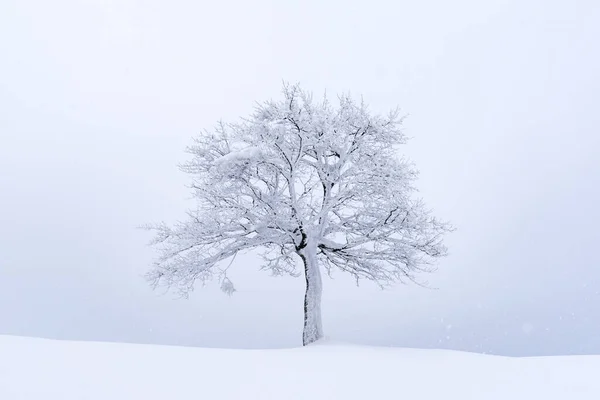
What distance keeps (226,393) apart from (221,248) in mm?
9225

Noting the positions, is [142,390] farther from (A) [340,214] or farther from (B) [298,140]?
(A) [340,214]

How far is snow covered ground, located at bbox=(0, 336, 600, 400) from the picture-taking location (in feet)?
14.1

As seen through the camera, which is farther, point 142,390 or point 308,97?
point 308,97

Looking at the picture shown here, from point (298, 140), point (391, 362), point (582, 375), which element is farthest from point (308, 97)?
point (582, 375)

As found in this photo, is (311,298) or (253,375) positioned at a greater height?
(311,298)

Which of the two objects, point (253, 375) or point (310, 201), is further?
point (310, 201)

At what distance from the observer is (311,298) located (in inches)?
512

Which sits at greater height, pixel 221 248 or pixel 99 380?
pixel 221 248

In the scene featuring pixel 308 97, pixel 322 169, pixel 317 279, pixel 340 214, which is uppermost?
A: pixel 308 97

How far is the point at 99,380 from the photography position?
439cm

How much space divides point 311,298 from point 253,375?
7.87 metres

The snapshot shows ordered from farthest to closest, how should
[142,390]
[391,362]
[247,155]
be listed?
[247,155]
[391,362]
[142,390]

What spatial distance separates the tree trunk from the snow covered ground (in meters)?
5.67

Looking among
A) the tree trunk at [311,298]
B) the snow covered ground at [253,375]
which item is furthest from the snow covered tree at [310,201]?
the snow covered ground at [253,375]
